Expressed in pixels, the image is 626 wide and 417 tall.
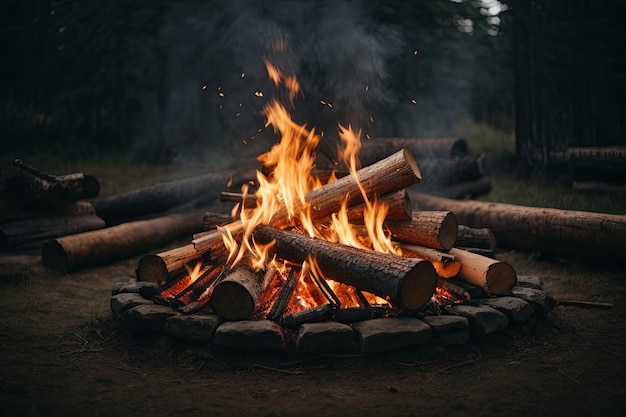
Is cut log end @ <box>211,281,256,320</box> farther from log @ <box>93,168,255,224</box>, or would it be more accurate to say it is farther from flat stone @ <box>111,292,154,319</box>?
log @ <box>93,168,255,224</box>

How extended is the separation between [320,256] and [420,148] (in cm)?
809

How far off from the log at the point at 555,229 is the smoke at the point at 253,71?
142 inches

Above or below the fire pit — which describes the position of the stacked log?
above

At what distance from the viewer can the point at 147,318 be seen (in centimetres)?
479

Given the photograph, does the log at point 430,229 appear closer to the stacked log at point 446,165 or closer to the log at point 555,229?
the log at point 555,229

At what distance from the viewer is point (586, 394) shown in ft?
12.7

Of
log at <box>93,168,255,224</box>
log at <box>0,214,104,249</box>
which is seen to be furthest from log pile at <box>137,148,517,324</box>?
log at <box>93,168,255,224</box>

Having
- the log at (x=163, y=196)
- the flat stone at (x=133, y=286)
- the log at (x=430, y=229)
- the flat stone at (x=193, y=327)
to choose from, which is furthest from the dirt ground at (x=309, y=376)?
the log at (x=163, y=196)

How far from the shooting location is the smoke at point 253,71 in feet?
40.2

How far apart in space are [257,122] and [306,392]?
12361mm

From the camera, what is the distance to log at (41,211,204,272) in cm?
778

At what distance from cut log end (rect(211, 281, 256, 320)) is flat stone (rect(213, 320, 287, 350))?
0.20 metres

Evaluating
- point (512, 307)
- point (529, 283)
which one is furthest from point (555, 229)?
point (512, 307)

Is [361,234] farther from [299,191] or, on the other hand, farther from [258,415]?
[258,415]
